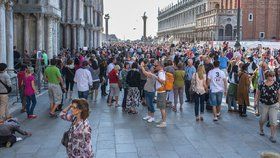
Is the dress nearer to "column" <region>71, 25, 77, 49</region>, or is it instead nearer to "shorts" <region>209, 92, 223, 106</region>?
"shorts" <region>209, 92, 223, 106</region>

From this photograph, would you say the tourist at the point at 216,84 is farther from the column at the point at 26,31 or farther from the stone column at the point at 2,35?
the column at the point at 26,31

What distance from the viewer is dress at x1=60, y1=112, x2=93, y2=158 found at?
548 centimetres

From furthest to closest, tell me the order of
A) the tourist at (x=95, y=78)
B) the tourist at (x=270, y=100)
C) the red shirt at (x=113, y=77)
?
the tourist at (x=95, y=78)
the red shirt at (x=113, y=77)
the tourist at (x=270, y=100)

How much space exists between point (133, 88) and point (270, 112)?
432cm

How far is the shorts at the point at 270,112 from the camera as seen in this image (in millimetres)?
9297

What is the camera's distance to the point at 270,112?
30.7ft

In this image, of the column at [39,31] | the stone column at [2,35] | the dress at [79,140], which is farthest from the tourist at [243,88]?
the column at [39,31]

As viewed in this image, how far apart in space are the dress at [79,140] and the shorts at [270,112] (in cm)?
516

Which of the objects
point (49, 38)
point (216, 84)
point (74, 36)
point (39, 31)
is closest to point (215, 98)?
point (216, 84)

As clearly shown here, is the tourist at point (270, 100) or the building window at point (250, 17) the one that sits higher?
the building window at point (250, 17)

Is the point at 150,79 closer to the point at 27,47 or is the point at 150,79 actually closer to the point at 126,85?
the point at 126,85

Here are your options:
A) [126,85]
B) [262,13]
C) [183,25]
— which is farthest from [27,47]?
[183,25]

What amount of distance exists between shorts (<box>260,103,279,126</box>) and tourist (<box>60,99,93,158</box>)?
17.0 feet

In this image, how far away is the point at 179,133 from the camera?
33.1ft
